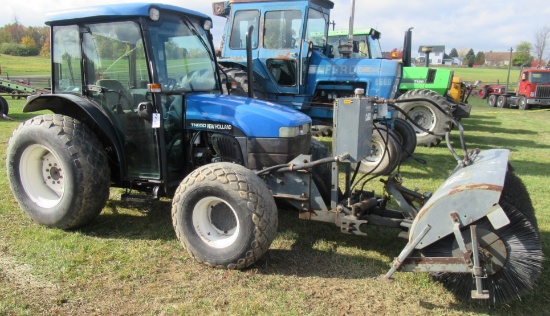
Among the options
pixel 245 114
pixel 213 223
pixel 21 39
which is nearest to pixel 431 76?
pixel 245 114

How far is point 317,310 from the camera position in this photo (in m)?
2.91

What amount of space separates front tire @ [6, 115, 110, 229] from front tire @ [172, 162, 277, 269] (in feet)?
3.16

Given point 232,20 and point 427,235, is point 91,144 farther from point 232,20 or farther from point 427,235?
point 232,20

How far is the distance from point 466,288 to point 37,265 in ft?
10.6

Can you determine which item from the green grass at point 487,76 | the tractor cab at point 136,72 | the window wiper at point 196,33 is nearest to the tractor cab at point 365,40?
the window wiper at point 196,33

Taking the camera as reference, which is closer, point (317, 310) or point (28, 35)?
point (317, 310)

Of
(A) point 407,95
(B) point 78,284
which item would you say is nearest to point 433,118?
(A) point 407,95

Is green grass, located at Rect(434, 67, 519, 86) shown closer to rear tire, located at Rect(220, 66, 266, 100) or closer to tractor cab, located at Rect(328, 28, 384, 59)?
tractor cab, located at Rect(328, 28, 384, 59)

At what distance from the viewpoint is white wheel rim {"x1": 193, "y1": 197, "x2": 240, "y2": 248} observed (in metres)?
3.47

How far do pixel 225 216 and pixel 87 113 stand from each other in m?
1.56

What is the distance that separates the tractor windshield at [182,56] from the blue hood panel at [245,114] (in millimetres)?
234

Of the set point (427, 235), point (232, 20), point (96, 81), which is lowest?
point (427, 235)

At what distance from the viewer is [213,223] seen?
357 cm

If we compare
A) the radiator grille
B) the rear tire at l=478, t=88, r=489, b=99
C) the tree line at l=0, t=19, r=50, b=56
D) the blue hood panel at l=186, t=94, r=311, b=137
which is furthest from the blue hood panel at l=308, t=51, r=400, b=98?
the tree line at l=0, t=19, r=50, b=56
